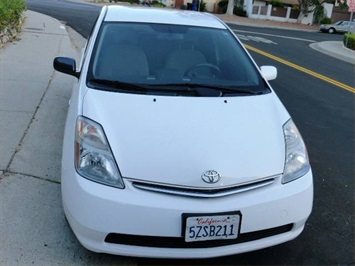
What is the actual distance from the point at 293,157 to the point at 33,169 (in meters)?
2.43

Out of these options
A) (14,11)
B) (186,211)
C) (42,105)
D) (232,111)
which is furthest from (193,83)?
(14,11)

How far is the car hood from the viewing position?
8.22 ft

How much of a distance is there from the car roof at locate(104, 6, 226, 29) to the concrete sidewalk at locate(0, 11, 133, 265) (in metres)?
1.53

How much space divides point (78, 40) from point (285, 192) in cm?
1071

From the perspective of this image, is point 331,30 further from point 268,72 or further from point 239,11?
point 268,72

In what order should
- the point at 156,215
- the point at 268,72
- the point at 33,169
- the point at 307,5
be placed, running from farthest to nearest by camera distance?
the point at 307,5 < the point at 268,72 < the point at 33,169 < the point at 156,215

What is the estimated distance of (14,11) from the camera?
405 inches

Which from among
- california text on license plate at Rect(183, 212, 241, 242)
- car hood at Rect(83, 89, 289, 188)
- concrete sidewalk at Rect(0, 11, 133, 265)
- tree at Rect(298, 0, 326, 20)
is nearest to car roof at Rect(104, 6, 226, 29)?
car hood at Rect(83, 89, 289, 188)

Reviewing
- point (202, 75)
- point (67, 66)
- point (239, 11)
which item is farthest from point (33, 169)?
point (239, 11)

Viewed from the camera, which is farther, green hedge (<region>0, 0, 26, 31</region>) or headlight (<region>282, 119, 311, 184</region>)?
green hedge (<region>0, 0, 26, 31</region>)

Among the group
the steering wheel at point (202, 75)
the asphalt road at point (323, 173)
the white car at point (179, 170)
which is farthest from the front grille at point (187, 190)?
the steering wheel at point (202, 75)

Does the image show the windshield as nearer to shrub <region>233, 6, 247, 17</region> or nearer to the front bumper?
the front bumper

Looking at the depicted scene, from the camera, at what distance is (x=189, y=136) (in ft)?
8.80

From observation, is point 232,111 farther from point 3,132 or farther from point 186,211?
point 3,132
